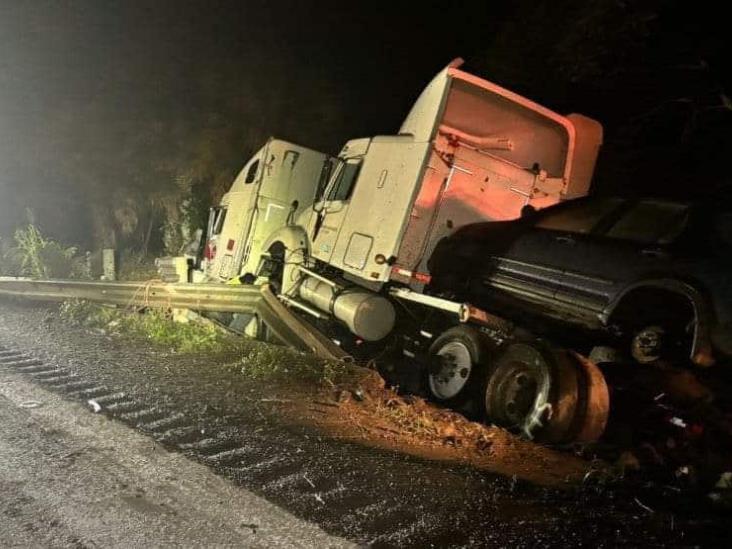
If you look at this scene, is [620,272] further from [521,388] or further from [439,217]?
[439,217]

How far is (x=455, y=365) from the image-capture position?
6285 mm

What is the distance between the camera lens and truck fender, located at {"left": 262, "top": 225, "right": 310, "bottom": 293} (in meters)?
9.48

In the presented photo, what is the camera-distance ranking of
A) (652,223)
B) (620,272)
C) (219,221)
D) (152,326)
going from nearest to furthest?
(620,272), (652,223), (152,326), (219,221)

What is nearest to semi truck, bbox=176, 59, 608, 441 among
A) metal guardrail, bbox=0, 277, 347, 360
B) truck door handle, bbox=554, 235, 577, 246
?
metal guardrail, bbox=0, 277, 347, 360

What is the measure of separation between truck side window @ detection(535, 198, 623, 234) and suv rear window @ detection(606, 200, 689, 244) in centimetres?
27

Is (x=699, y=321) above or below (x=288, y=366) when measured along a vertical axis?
above

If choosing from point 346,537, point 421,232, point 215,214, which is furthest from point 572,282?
point 215,214

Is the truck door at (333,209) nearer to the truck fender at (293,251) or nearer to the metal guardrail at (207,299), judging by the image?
the truck fender at (293,251)

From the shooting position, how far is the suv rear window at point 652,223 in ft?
15.9

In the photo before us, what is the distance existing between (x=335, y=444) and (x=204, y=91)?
553 inches

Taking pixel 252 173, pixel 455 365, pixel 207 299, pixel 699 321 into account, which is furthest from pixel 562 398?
pixel 252 173

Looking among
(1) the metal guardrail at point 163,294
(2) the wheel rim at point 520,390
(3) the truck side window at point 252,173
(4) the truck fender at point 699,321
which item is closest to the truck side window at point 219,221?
(3) the truck side window at point 252,173

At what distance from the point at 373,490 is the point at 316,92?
13044 mm

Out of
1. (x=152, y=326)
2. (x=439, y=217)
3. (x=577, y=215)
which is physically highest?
(x=577, y=215)
